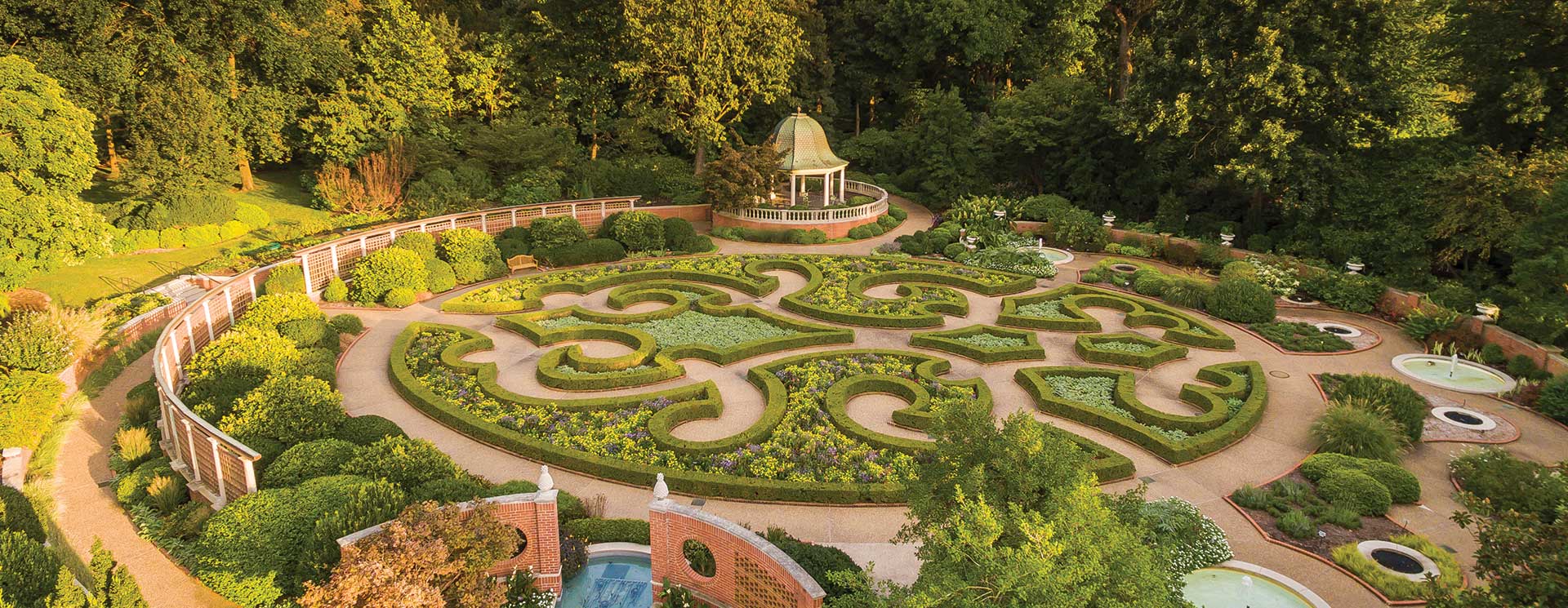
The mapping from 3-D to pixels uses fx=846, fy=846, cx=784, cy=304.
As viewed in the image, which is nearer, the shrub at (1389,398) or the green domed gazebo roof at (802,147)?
the shrub at (1389,398)

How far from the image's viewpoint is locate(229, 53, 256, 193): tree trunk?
41375 millimetres

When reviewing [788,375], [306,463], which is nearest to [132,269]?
[306,463]

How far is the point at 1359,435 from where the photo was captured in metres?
20.1

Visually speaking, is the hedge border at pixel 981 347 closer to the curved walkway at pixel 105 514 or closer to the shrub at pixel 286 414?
the shrub at pixel 286 414

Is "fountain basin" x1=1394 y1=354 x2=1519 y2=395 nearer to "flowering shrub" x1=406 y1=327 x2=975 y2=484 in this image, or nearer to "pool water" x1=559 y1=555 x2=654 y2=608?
"flowering shrub" x1=406 y1=327 x2=975 y2=484

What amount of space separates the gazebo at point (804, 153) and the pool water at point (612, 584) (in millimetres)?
31845

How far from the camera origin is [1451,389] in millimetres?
24625

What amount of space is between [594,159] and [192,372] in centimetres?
3711

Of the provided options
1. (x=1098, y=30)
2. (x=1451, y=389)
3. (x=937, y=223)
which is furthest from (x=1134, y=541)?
(x=1098, y=30)

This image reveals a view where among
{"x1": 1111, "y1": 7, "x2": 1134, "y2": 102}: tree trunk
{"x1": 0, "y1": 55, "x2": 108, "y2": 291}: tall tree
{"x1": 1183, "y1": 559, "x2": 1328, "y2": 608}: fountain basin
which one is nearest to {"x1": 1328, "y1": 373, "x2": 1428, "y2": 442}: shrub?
{"x1": 1183, "y1": 559, "x2": 1328, "y2": 608}: fountain basin

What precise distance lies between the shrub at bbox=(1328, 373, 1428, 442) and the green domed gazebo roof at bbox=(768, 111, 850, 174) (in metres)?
28.1

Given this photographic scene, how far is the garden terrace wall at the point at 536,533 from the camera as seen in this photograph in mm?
A: 14594

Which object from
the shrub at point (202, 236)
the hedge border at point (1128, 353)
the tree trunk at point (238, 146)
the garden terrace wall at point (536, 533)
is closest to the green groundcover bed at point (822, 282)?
the hedge border at point (1128, 353)

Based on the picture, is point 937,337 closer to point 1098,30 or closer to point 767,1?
point 767,1
